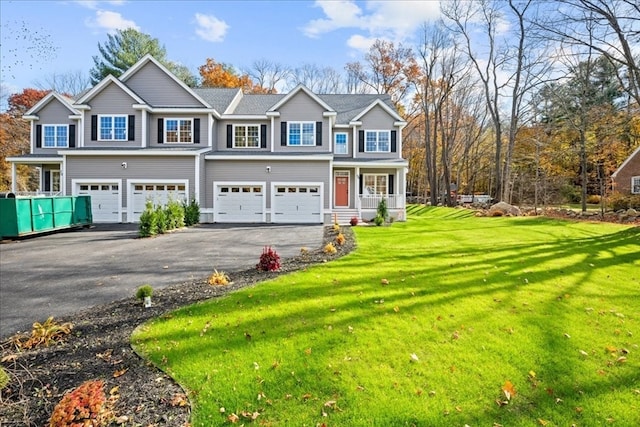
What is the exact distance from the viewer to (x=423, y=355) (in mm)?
4090

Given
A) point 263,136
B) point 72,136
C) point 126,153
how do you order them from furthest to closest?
point 72,136 → point 263,136 → point 126,153

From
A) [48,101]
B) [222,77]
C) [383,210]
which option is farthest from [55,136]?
[383,210]

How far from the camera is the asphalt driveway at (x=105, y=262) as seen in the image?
19.9 feet

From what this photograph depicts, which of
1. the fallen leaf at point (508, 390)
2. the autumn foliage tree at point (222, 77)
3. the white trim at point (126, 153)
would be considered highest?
the autumn foliage tree at point (222, 77)

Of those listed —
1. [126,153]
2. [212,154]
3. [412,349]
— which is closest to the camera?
[412,349]

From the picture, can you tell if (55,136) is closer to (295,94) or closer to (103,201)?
(103,201)

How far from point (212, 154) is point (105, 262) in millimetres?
10908

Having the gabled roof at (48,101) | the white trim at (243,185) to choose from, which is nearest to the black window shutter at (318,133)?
the white trim at (243,185)

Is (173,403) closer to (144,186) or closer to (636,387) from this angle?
(636,387)

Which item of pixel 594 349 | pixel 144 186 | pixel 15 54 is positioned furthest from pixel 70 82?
pixel 594 349

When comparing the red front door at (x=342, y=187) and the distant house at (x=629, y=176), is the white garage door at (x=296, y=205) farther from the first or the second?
the distant house at (x=629, y=176)

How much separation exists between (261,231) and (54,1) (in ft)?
35.8

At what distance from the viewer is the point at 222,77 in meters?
36.3

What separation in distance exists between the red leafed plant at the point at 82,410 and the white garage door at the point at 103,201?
17667 mm
